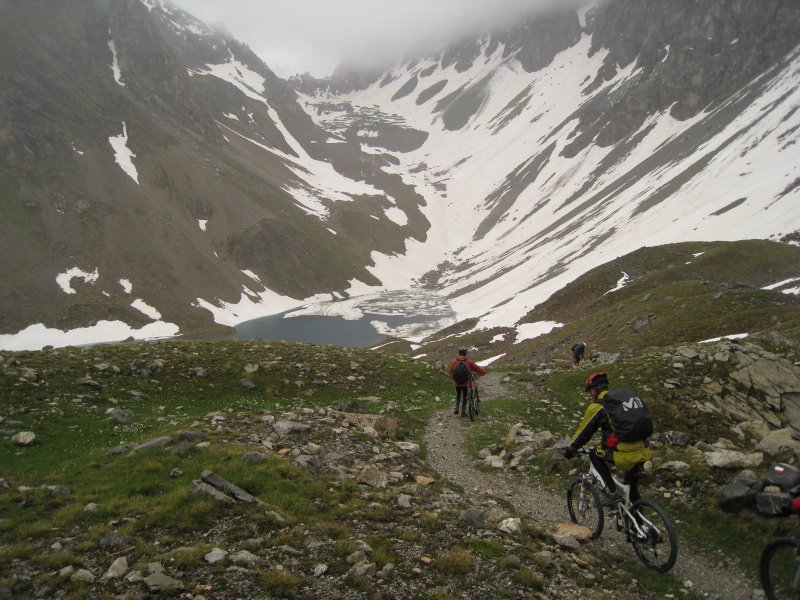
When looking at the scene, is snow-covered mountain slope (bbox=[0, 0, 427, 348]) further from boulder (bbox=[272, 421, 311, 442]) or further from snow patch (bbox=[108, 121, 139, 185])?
boulder (bbox=[272, 421, 311, 442])

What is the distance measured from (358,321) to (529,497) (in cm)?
10254

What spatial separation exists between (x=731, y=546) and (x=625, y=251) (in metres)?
64.5

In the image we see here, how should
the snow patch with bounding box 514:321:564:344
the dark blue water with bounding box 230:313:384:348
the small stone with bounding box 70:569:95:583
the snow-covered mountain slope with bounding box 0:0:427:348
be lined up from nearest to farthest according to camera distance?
the small stone with bounding box 70:569:95:583 < the snow patch with bounding box 514:321:564:344 < the dark blue water with bounding box 230:313:384:348 < the snow-covered mountain slope with bounding box 0:0:427:348

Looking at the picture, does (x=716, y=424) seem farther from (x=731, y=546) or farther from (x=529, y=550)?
(x=529, y=550)

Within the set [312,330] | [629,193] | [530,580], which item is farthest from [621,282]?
[312,330]

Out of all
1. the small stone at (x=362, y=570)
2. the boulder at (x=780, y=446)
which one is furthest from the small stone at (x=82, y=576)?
the boulder at (x=780, y=446)

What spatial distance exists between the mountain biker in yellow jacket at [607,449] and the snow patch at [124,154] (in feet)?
487

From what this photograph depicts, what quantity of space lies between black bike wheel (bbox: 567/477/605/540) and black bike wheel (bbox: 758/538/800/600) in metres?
2.81

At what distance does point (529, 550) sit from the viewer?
8672 mm

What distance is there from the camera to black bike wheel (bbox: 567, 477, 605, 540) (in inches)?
380

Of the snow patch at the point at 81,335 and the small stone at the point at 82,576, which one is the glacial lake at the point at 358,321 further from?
the small stone at the point at 82,576

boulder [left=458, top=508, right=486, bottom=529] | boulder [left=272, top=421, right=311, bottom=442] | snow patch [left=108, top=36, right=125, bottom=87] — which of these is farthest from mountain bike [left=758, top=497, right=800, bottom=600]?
snow patch [left=108, top=36, right=125, bottom=87]

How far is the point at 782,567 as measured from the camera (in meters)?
7.04

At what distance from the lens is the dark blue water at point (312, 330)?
9744 cm
